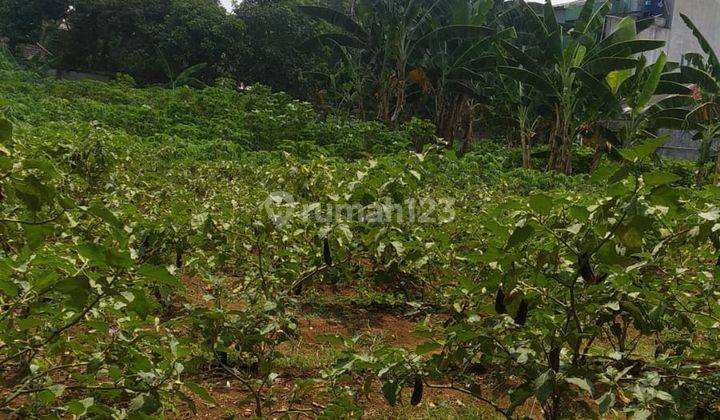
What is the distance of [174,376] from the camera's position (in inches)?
58.6

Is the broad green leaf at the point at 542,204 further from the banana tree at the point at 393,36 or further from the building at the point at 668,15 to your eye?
the building at the point at 668,15

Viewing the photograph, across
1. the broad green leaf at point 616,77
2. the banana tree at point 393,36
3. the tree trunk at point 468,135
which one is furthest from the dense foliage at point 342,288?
the tree trunk at point 468,135

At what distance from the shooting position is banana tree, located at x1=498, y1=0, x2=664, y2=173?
11984 millimetres

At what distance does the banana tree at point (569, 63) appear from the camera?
39.3 ft

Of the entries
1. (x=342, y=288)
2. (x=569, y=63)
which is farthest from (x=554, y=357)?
(x=569, y=63)

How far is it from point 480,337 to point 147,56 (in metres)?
23.9

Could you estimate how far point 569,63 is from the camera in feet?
40.2

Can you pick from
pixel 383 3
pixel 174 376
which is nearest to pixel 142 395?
pixel 174 376

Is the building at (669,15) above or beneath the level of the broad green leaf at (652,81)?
above

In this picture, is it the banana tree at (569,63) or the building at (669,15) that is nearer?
the banana tree at (569,63)

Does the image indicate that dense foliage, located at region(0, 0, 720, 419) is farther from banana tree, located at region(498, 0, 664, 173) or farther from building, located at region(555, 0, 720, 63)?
building, located at region(555, 0, 720, 63)

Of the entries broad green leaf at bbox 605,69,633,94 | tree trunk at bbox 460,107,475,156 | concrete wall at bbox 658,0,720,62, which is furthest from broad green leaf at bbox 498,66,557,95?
concrete wall at bbox 658,0,720,62

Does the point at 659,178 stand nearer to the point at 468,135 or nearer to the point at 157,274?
the point at 157,274

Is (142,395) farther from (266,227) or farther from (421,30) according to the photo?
(421,30)
